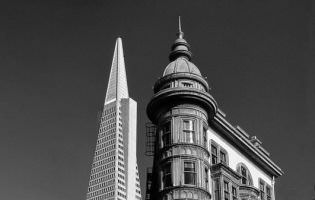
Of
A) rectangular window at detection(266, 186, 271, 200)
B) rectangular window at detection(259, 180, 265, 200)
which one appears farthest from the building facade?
rectangular window at detection(266, 186, 271, 200)

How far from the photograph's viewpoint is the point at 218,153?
48375 millimetres

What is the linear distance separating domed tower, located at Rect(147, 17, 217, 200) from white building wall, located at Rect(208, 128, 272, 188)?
8.86 feet

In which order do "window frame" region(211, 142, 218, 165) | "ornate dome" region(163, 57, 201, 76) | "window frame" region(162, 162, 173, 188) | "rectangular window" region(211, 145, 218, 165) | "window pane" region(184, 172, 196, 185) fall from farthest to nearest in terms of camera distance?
"rectangular window" region(211, 145, 218, 165), "window frame" region(211, 142, 218, 165), "ornate dome" region(163, 57, 201, 76), "window frame" region(162, 162, 173, 188), "window pane" region(184, 172, 196, 185)

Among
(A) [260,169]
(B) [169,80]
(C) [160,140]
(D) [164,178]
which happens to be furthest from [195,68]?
(A) [260,169]

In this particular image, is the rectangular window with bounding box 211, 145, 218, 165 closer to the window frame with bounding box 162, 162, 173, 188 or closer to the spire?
the window frame with bounding box 162, 162, 173, 188

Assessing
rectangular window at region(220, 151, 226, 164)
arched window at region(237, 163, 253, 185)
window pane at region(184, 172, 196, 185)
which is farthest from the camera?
arched window at region(237, 163, 253, 185)

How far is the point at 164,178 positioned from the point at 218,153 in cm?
800

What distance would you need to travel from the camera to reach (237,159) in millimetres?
51625

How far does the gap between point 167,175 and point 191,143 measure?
3.03 m

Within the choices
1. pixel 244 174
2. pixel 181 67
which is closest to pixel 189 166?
pixel 181 67

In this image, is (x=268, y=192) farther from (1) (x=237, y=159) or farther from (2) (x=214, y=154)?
(2) (x=214, y=154)

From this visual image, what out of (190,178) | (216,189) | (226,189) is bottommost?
(190,178)

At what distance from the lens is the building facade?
1630 inches

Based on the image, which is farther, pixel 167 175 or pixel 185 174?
pixel 167 175
